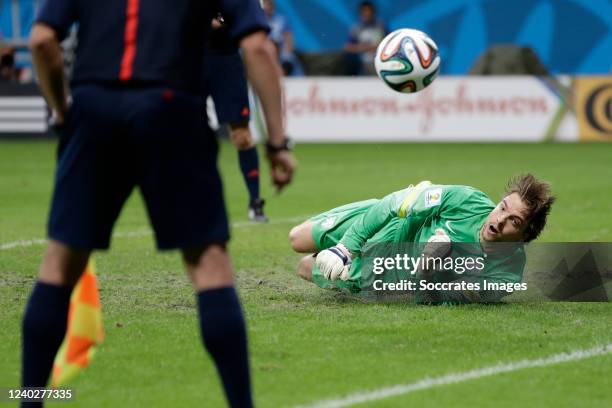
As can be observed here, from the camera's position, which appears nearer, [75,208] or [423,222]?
[75,208]

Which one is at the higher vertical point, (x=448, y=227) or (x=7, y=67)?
(x=448, y=227)

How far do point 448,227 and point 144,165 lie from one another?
2.90 m

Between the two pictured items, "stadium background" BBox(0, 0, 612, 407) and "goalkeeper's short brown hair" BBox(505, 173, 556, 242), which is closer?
"stadium background" BBox(0, 0, 612, 407)

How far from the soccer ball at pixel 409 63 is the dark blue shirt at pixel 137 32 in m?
4.16

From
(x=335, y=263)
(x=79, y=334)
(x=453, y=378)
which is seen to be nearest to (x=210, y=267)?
(x=79, y=334)

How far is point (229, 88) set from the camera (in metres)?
9.10

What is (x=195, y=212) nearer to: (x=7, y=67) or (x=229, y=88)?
(x=229, y=88)

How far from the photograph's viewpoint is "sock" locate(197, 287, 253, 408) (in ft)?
12.0

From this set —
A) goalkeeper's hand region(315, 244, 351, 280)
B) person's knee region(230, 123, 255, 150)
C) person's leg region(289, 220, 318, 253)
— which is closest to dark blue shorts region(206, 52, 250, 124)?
person's knee region(230, 123, 255, 150)

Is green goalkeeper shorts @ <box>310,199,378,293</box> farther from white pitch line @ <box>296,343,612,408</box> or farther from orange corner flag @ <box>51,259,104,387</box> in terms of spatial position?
orange corner flag @ <box>51,259,104,387</box>

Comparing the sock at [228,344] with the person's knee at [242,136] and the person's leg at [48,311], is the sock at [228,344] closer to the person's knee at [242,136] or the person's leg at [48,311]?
the person's leg at [48,311]

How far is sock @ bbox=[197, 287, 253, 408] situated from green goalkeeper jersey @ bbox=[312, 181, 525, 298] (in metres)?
2.68

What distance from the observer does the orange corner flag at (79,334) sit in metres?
4.26

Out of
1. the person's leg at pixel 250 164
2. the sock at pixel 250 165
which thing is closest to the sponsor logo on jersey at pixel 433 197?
the person's leg at pixel 250 164
